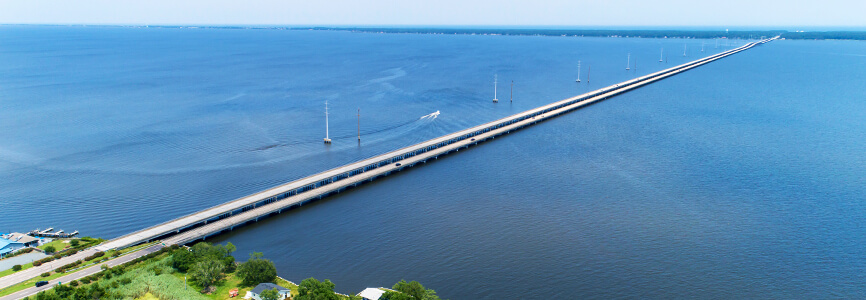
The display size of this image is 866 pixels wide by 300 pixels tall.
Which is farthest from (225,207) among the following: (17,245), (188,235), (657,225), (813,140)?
(813,140)

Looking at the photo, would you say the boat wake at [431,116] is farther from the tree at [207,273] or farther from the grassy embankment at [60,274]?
the tree at [207,273]

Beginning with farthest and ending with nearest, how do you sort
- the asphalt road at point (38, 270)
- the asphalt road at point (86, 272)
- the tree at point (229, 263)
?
the tree at point (229, 263) < the asphalt road at point (38, 270) < the asphalt road at point (86, 272)

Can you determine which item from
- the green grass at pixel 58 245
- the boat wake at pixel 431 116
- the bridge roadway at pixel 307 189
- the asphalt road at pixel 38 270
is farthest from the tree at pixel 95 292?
the boat wake at pixel 431 116

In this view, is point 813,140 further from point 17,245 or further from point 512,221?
point 17,245

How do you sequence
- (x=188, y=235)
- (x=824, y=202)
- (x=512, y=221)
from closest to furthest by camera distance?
(x=188, y=235), (x=512, y=221), (x=824, y=202)

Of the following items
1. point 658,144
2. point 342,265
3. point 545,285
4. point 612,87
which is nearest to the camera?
point 545,285

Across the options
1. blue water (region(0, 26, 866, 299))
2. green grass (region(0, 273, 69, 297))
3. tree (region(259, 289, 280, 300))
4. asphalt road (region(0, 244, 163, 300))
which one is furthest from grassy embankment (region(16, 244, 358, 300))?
blue water (region(0, 26, 866, 299))
